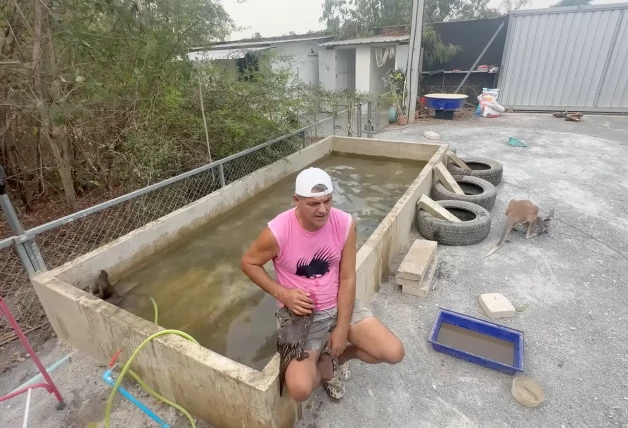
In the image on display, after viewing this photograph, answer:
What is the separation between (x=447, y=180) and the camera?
5453mm

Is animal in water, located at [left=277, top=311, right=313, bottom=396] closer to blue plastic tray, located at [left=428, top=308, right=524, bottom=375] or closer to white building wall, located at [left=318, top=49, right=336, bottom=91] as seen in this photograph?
blue plastic tray, located at [left=428, top=308, right=524, bottom=375]

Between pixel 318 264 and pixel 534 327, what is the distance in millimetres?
2122

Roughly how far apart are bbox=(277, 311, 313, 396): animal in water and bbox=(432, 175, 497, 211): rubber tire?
366 centimetres

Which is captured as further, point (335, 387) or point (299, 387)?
point (335, 387)

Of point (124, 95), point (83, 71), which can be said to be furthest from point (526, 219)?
point (83, 71)

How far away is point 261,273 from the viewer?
2.15 metres

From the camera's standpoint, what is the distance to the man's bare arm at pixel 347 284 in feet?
7.24

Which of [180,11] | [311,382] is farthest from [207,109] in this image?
[311,382]

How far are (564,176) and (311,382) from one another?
6440 millimetres

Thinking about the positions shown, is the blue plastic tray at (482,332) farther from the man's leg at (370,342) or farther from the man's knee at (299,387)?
the man's knee at (299,387)

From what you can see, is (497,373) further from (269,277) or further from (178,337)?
(178,337)

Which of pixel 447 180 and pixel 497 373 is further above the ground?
pixel 447 180

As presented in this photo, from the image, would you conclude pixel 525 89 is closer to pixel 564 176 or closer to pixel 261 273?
pixel 564 176

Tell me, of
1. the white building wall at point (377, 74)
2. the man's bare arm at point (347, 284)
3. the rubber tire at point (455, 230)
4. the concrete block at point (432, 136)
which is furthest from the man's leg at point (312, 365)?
the white building wall at point (377, 74)
